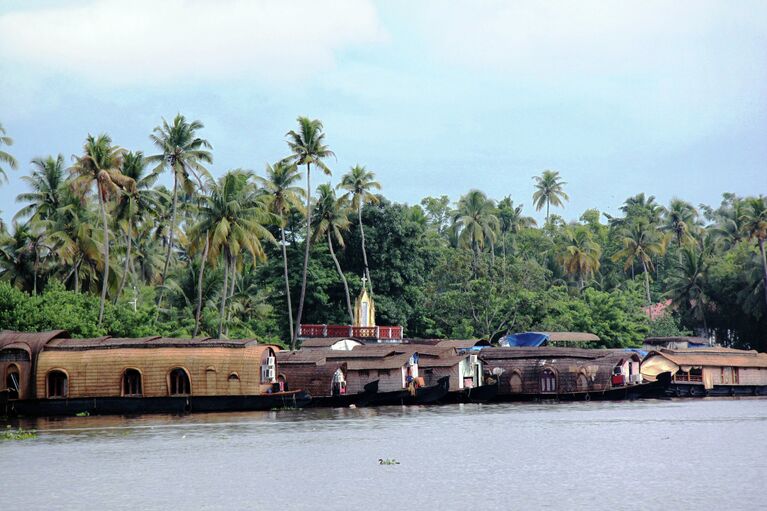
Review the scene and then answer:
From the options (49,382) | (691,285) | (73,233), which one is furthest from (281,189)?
(691,285)

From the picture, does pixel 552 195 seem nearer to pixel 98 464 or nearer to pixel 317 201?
pixel 317 201

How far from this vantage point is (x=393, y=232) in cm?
6162

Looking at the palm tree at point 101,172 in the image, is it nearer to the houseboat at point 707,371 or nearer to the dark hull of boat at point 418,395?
the dark hull of boat at point 418,395

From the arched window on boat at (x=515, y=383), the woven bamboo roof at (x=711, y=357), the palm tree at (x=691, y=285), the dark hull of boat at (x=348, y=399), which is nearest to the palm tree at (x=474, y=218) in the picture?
the palm tree at (x=691, y=285)

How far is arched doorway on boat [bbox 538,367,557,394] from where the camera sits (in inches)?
1726

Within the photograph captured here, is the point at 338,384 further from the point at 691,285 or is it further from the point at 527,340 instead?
the point at 691,285

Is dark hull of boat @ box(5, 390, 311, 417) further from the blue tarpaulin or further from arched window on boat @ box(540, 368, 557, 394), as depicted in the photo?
the blue tarpaulin

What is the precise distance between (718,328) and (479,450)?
4767 centimetres

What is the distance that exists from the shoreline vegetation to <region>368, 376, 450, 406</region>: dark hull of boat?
402 inches

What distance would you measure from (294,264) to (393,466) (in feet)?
123

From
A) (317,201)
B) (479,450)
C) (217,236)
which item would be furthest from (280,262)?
(479,450)

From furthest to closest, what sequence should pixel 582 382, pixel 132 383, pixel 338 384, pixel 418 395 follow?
pixel 582 382 < pixel 418 395 < pixel 338 384 < pixel 132 383

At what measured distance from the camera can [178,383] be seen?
123ft

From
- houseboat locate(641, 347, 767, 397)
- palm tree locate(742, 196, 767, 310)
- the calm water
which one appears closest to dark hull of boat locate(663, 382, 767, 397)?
houseboat locate(641, 347, 767, 397)
